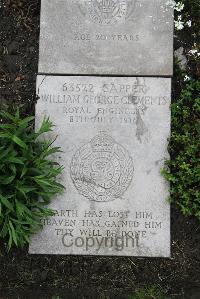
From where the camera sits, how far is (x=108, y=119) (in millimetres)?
4457

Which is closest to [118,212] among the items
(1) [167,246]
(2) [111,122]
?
(1) [167,246]

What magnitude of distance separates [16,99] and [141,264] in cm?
199

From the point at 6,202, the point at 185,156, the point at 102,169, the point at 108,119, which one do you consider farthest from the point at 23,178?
the point at 185,156

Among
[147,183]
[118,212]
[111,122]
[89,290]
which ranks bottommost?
[89,290]

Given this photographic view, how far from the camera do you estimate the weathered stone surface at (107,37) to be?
14.7 ft

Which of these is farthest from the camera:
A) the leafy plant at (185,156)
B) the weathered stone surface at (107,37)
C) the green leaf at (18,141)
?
the weathered stone surface at (107,37)

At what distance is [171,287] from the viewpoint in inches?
175

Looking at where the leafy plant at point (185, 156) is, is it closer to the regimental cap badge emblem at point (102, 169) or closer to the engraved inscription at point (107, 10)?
the regimental cap badge emblem at point (102, 169)

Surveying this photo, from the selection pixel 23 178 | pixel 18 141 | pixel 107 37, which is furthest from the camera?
pixel 107 37

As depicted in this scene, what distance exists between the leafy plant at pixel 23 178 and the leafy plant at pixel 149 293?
110 cm

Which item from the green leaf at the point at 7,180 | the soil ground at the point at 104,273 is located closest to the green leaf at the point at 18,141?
the green leaf at the point at 7,180

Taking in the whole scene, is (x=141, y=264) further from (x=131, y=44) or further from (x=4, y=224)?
(x=131, y=44)

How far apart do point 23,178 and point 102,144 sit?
31.2 inches

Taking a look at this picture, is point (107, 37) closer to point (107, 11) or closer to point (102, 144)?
point (107, 11)
